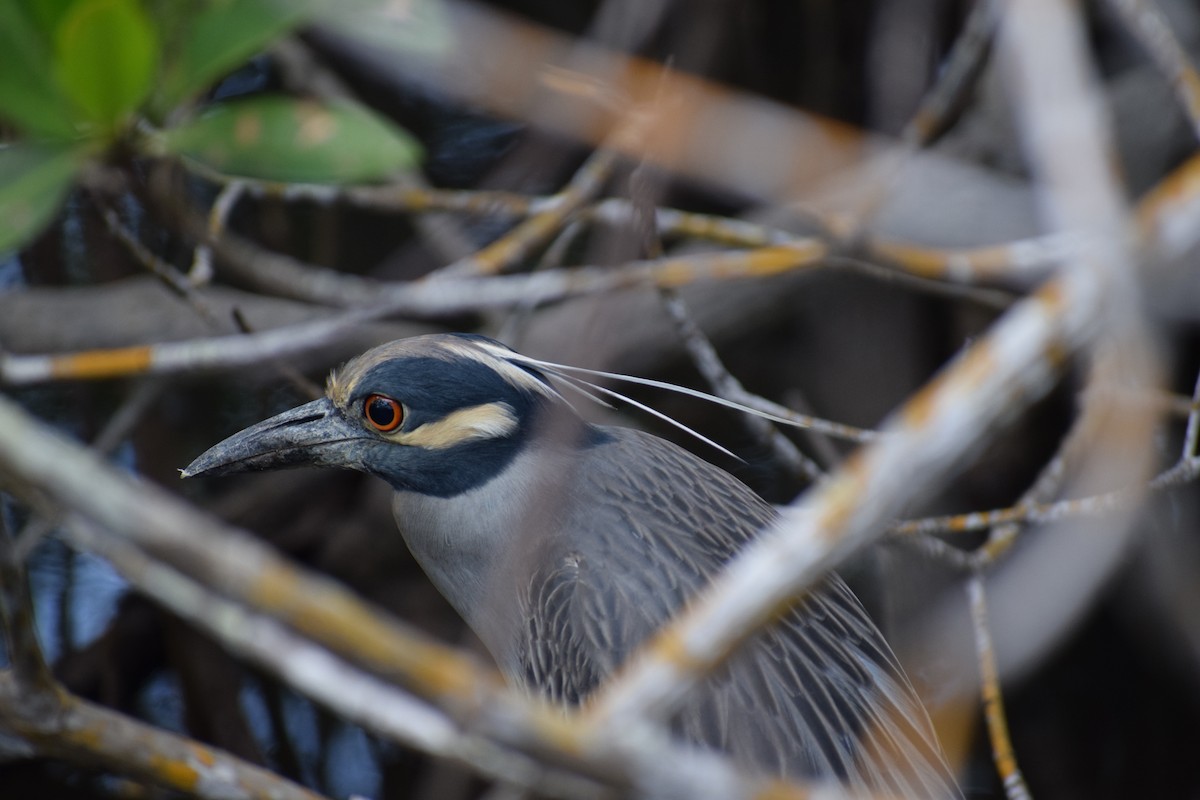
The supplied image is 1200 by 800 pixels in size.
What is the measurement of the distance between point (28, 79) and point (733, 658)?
143 cm

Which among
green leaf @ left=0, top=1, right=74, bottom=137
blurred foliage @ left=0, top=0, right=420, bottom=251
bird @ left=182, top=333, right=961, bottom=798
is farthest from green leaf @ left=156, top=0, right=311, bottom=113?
bird @ left=182, top=333, right=961, bottom=798

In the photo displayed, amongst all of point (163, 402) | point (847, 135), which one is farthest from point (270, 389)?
point (847, 135)

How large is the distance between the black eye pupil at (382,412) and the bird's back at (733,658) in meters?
0.35

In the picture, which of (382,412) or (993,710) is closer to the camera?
(993,710)

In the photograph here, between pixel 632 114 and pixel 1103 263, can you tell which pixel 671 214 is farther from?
pixel 1103 263

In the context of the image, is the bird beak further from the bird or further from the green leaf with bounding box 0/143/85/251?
the green leaf with bounding box 0/143/85/251

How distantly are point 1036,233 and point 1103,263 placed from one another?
2.31m

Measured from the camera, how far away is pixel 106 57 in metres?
1.20

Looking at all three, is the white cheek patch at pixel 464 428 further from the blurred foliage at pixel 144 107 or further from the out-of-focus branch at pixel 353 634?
the out-of-focus branch at pixel 353 634

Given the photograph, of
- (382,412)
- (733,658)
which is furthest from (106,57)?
(733,658)

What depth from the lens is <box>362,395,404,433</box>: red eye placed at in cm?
223

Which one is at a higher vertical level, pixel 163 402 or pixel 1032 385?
pixel 163 402

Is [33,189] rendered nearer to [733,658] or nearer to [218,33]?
[218,33]

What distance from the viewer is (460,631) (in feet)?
12.1
